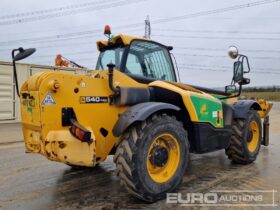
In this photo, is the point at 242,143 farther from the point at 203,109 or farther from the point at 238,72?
the point at 203,109

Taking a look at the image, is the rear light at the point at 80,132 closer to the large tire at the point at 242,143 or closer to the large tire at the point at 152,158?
the large tire at the point at 152,158

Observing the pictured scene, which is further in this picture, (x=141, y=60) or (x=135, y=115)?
(x=141, y=60)

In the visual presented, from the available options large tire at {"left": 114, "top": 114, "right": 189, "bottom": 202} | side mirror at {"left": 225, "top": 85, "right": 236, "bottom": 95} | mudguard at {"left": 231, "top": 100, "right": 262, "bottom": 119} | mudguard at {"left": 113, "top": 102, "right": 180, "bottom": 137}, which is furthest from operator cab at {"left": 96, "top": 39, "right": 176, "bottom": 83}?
mudguard at {"left": 231, "top": 100, "right": 262, "bottom": 119}

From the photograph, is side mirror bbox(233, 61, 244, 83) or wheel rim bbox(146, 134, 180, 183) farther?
side mirror bbox(233, 61, 244, 83)

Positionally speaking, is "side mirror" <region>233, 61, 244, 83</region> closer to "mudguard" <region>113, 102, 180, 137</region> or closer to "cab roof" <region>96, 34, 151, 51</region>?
"cab roof" <region>96, 34, 151, 51</region>

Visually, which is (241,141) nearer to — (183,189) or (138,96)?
(183,189)

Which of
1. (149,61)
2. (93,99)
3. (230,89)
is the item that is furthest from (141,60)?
(230,89)

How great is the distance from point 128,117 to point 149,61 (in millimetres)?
1417

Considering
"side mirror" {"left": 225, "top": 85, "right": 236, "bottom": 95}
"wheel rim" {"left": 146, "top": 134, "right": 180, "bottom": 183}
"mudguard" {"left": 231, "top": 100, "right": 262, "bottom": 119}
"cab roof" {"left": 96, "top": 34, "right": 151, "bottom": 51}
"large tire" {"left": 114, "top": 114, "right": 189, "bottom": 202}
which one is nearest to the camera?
"large tire" {"left": 114, "top": 114, "right": 189, "bottom": 202}

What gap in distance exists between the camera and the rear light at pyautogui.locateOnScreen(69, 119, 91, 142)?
3613mm

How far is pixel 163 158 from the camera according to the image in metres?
4.07

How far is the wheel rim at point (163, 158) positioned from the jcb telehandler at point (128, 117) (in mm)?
13

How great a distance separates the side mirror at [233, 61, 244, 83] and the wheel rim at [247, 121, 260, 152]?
1.14 m

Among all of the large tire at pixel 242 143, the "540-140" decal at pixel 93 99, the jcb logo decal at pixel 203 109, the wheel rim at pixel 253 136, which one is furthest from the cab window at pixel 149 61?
the wheel rim at pixel 253 136
